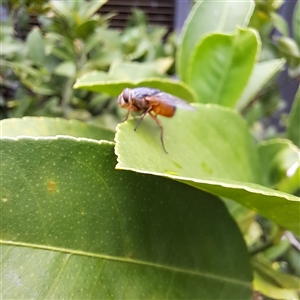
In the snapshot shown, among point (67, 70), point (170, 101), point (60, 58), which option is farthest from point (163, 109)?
point (60, 58)

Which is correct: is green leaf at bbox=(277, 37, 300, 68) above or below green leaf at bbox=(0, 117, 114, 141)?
above

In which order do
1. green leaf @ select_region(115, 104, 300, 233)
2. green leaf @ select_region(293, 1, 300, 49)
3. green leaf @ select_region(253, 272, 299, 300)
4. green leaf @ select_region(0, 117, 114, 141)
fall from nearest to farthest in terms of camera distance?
green leaf @ select_region(115, 104, 300, 233)
green leaf @ select_region(0, 117, 114, 141)
green leaf @ select_region(253, 272, 299, 300)
green leaf @ select_region(293, 1, 300, 49)

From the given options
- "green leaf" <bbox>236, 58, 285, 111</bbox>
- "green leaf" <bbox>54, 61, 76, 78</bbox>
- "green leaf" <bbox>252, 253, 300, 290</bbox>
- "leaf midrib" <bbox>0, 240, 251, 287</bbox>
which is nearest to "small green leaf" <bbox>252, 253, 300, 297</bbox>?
"green leaf" <bbox>252, 253, 300, 290</bbox>

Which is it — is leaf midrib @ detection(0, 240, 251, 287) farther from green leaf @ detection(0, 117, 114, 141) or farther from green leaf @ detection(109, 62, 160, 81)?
green leaf @ detection(109, 62, 160, 81)

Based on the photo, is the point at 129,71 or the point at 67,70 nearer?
the point at 129,71

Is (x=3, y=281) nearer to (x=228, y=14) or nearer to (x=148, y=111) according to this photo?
(x=148, y=111)

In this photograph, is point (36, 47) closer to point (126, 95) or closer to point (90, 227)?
point (126, 95)

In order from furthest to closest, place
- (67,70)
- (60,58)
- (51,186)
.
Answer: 1. (60,58)
2. (67,70)
3. (51,186)
